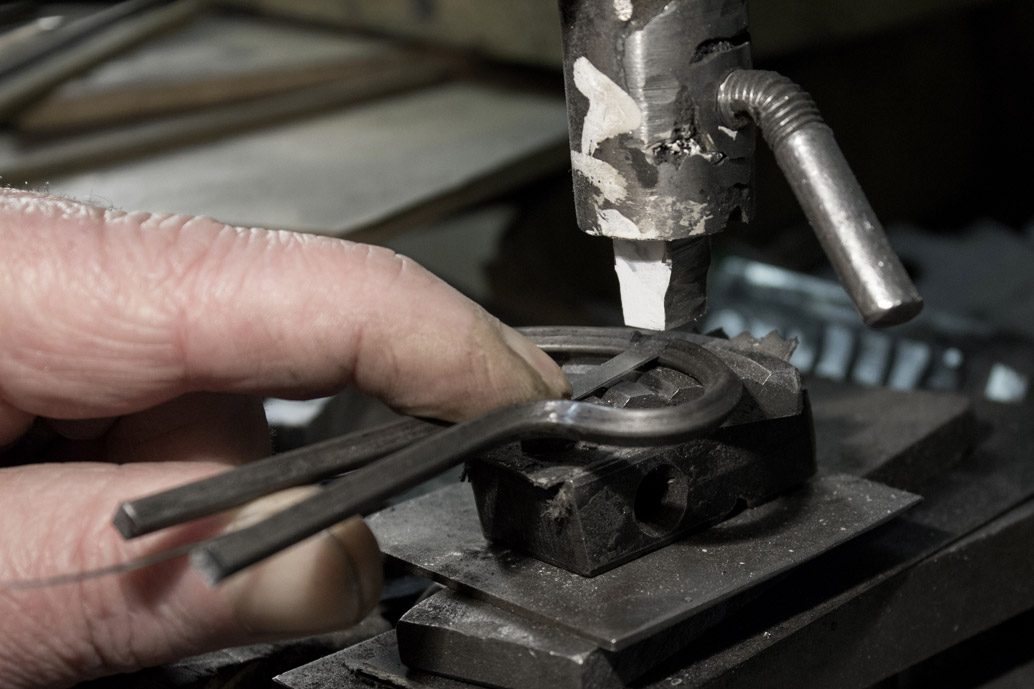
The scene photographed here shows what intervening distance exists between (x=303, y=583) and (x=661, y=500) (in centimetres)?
29

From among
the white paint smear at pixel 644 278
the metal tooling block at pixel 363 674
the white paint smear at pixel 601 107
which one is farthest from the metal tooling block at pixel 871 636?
the white paint smear at pixel 601 107

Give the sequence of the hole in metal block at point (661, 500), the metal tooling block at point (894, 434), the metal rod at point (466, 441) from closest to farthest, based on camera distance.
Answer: the metal rod at point (466, 441) < the hole in metal block at point (661, 500) < the metal tooling block at point (894, 434)

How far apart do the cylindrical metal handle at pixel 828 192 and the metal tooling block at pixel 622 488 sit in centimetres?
20

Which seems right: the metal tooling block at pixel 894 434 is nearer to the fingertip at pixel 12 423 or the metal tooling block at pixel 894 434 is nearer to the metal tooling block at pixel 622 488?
the metal tooling block at pixel 622 488

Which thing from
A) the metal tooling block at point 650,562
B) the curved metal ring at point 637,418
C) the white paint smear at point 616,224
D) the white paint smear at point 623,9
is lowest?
the metal tooling block at point 650,562

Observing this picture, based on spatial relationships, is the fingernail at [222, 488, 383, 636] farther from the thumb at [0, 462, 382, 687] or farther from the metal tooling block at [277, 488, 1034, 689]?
the metal tooling block at [277, 488, 1034, 689]

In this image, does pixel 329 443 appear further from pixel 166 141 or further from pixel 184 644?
pixel 166 141

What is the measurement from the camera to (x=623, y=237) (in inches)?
31.4

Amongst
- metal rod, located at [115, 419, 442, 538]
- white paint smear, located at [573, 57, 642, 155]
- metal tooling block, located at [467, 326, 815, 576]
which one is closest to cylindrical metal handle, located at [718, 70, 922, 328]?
white paint smear, located at [573, 57, 642, 155]

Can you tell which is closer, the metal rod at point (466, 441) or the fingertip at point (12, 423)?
the metal rod at point (466, 441)

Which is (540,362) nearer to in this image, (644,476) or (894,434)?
(644,476)

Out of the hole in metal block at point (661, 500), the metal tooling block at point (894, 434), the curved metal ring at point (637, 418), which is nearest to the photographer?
the curved metal ring at point (637, 418)

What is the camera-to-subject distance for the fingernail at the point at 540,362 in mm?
772

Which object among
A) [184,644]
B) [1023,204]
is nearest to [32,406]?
[184,644]
